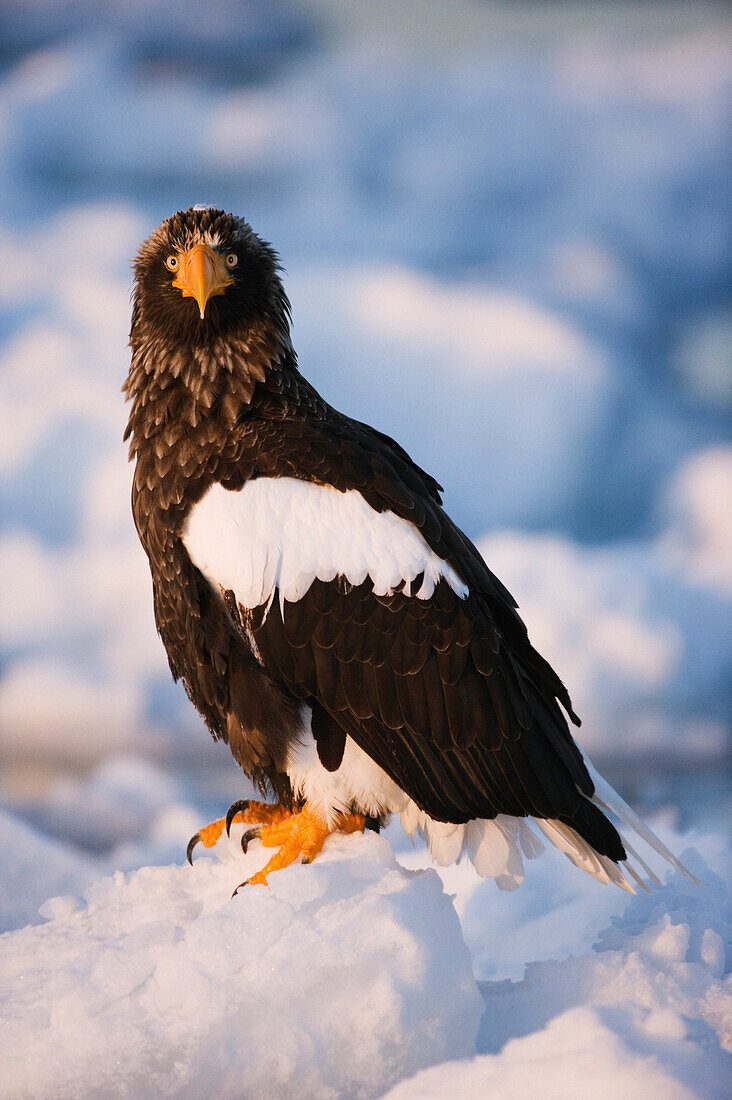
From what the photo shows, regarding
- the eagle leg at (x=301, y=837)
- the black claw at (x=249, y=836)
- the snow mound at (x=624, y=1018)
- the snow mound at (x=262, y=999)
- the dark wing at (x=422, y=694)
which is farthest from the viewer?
the black claw at (x=249, y=836)

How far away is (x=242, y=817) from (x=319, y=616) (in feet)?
2.34

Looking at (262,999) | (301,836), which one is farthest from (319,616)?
(262,999)

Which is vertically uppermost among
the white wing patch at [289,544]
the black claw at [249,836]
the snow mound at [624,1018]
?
the white wing patch at [289,544]

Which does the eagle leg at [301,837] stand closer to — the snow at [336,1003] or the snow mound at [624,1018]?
the snow at [336,1003]

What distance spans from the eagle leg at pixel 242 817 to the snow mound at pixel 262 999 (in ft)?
1.41

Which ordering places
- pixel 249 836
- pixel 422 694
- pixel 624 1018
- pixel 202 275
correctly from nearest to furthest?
pixel 624 1018 → pixel 422 694 → pixel 202 275 → pixel 249 836

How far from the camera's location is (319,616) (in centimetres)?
223

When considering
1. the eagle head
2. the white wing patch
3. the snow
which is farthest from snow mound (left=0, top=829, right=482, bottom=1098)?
the eagle head

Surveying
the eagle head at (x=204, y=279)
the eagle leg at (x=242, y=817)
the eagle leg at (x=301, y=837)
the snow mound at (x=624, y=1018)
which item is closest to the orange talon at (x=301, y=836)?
the eagle leg at (x=301, y=837)

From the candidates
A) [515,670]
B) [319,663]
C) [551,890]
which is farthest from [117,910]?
[551,890]

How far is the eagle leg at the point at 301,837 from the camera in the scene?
7.62ft

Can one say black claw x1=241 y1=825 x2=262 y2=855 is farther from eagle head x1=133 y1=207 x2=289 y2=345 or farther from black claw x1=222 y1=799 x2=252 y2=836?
eagle head x1=133 y1=207 x2=289 y2=345

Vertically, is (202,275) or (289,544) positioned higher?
(202,275)

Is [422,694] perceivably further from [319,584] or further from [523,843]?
[523,843]
